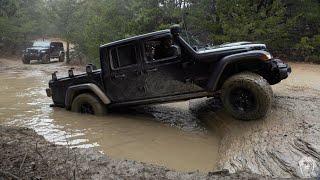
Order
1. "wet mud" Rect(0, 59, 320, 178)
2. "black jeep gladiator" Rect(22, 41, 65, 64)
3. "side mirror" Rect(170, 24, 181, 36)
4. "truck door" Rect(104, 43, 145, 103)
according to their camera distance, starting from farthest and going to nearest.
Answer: "black jeep gladiator" Rect(22, 41, 65, 64) < "truck door" Rect(104, 43, 145, 103) < "side mirror" Rect(170, 24, 181, 36) < "wet mud" Rect(0, 59, 320, 178)

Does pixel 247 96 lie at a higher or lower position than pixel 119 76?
lower

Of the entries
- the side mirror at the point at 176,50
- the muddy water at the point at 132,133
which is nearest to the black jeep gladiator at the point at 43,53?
the muddy water at the point at 132,133

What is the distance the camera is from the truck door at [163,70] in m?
7.70

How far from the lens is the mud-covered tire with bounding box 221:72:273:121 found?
6.66m

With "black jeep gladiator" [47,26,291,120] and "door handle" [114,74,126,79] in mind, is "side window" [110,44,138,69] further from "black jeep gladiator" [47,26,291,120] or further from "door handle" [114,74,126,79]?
"door handle" [114,74,126,79]

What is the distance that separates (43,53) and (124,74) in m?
20.7

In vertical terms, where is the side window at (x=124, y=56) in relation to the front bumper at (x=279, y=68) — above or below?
above

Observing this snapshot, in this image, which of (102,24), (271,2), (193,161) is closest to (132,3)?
(102,24)

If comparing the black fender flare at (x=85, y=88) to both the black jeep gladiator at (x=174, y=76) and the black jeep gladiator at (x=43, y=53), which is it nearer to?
the black jeep gladiator at (x=174, y=76)

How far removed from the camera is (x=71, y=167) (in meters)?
4.82

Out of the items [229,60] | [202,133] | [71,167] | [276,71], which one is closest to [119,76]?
[202,133]

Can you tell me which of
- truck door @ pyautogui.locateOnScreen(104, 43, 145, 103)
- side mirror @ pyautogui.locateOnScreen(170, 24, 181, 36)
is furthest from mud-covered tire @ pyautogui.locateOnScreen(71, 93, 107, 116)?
side mirror @ pyautogui.locateOnScreen(170, 24, 181, 36)

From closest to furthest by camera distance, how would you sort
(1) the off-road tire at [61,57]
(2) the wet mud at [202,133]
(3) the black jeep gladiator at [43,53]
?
(2) the wet mud at [202,133], (3) the black jeep gladiator at [43,53], (1) the off-road tire at [61,57]

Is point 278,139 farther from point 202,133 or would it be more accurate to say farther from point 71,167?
point 71,167
